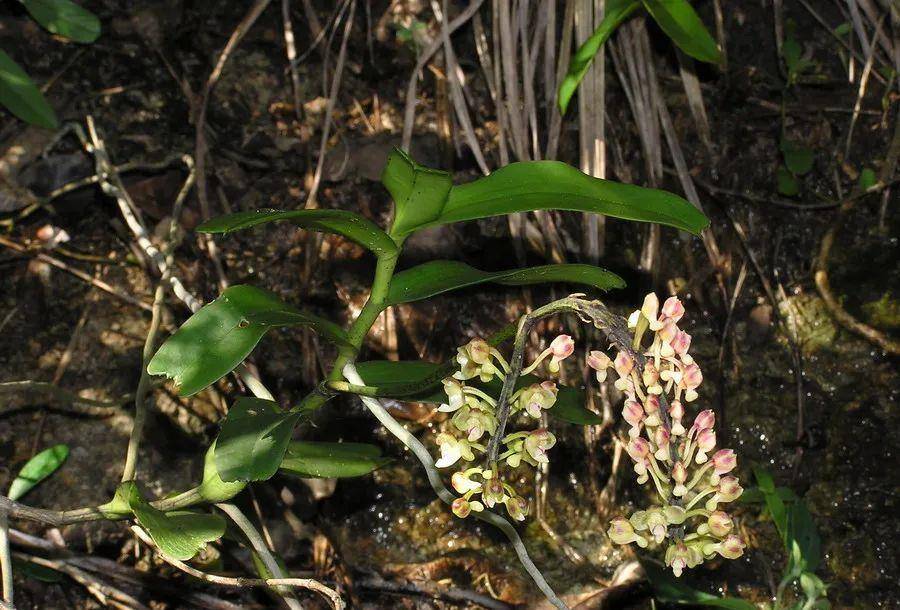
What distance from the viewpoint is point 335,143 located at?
2.35 m

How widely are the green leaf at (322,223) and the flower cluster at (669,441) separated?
1.18ft

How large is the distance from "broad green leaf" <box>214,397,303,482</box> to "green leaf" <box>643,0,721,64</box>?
1353 millimetres

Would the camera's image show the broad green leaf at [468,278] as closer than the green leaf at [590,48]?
Yes

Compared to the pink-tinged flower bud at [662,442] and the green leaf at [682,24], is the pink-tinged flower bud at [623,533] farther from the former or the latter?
the green leaf at [682,24]

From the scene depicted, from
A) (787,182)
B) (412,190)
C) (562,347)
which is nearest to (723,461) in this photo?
(562,347)

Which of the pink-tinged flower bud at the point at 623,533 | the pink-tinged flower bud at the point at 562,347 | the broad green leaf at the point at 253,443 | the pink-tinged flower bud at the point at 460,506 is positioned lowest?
the broad green leaf at the point at 253,443

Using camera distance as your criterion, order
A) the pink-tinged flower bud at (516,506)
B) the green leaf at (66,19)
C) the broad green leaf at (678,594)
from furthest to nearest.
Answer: the green leaf at (66,19) → the broad green leaf at (678,594) → the pink-tinged flower bud at (516,506)

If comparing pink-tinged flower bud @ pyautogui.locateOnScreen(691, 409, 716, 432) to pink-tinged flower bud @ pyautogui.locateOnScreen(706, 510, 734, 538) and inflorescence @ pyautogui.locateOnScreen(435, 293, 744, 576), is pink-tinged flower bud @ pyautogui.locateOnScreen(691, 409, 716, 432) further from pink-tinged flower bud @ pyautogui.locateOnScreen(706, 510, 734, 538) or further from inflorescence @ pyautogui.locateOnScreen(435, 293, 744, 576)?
pink-tinged flower bud @ pyautogui.locateOnScreen(706, 510, 734, 538)

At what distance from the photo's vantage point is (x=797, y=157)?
7.64ft

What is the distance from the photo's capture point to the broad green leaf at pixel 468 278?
1.29 m

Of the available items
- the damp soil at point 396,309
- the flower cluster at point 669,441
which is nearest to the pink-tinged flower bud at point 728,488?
the flower cluster at point 669,441

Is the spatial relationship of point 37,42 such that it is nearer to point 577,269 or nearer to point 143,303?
point 143,303

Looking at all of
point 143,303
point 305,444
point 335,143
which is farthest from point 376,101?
point 305,444

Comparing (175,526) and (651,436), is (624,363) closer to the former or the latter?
(651,436)
